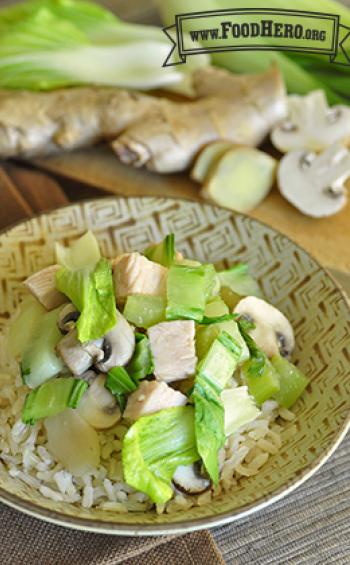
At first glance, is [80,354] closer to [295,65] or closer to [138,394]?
[138,394]

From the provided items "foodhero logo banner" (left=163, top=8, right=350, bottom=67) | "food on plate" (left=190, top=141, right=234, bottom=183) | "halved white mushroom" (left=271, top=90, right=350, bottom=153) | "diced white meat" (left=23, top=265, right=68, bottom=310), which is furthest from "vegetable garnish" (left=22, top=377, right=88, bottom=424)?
"halved white mushroom" (left=271, top=90, right=350, bottom=153)

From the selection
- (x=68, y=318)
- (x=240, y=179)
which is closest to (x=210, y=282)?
(x=68, y=318)

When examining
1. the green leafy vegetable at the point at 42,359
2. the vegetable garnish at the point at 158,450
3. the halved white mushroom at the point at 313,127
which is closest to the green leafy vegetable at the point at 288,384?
the vegetable garnish at the point at 158,450

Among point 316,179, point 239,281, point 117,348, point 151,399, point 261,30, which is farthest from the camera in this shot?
point 316,179

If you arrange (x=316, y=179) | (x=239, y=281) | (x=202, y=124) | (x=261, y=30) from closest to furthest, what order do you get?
1. (x=239, y=281)
2. (x=261, y=30)
3. (x=316, y=179)
4. (x=202, y=124)

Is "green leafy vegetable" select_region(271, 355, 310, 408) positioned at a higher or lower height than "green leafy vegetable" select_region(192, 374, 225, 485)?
lower

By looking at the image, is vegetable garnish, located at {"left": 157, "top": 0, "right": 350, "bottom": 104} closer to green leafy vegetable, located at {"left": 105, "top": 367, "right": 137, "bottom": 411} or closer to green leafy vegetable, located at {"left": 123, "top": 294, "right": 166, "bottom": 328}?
green leafy vegetable, located at {"left": 123, "top": 294, "right": 166, "bottom": 328}

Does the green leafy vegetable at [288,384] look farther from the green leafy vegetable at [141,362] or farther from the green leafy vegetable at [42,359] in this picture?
the green leafy vegetable at [42,359]
